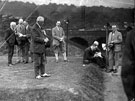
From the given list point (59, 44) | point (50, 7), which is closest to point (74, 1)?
point (50, 7)

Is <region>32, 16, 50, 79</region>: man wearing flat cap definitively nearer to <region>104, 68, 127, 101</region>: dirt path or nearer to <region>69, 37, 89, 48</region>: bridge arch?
<region>104, 68, 127, 101</region>: dirt path

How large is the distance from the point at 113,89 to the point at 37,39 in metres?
2.67

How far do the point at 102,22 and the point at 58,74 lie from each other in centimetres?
664

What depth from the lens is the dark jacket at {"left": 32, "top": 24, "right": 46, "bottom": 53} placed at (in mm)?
7293

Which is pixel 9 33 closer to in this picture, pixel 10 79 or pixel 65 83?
pixel 10 79

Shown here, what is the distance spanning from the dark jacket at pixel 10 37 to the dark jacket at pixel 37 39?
8.70 ft

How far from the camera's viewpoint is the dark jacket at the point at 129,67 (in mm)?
2166

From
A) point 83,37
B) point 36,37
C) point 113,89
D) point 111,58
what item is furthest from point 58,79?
point 83,37

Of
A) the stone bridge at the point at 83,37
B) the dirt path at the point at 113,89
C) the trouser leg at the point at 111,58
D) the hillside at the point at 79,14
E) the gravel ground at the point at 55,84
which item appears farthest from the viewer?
the hillside at the point at 79,14

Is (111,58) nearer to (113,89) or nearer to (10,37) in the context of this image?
(113,89)

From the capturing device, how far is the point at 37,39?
7277 mm

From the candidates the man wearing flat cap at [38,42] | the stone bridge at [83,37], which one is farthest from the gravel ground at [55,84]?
the stone bridge at [83,37]

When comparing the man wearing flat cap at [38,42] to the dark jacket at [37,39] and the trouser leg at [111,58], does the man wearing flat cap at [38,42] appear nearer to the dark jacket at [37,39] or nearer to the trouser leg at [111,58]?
the dark jacket at [37,39]

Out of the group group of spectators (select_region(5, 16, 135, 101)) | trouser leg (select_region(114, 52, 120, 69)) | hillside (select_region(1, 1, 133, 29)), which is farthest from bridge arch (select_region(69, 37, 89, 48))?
trouser leg (select_region(114, 52, 120, 69))
